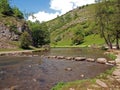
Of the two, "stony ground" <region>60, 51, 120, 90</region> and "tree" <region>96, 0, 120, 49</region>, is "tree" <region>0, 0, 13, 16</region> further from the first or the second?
"stony ground" <region>60, 51, 120, 90</region>

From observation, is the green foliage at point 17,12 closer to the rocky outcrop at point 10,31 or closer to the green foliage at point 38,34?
the green foliage at point 38,34

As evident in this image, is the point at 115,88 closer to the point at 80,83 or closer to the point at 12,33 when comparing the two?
the point at 80,83

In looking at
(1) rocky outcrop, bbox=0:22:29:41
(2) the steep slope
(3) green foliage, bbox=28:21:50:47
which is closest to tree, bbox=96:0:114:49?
(2) the steep slope

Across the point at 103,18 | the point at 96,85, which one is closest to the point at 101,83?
the point at 96,85

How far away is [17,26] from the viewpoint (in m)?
118

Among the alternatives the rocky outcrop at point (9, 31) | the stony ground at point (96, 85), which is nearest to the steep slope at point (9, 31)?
the rocky outcrop at point (9, 31)

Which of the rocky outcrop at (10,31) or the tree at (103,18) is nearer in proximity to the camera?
the tree at (103,18)

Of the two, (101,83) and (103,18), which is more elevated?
(103,18)

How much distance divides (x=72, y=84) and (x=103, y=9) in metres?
58.3

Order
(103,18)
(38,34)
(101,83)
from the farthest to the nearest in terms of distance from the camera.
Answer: (38,34)
(103,18)
(101,83)

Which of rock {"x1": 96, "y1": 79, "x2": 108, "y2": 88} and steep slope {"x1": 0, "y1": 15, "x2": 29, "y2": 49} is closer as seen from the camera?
rock {"x1": 96, "y1": 79, "x2": 108, "y2": 88}

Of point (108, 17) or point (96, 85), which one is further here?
point (108, 17)

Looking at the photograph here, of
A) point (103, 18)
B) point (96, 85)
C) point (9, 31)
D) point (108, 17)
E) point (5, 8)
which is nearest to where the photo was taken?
point (96, 85)

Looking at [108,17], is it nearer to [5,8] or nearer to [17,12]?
[5,8]
